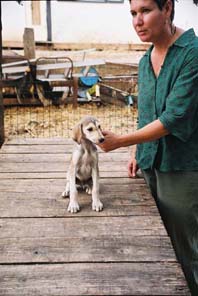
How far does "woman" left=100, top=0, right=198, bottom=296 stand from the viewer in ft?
4.78

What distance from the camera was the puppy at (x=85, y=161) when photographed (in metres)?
1.48

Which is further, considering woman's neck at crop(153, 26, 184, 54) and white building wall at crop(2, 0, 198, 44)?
white building wall at crop(2, 0, 198, 44)

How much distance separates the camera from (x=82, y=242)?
1.29 meters

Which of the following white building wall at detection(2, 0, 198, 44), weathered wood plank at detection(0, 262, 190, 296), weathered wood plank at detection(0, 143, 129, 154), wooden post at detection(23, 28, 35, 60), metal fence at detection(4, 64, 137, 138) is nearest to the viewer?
weathered wood plank at detection(0, 262, 190, 296)

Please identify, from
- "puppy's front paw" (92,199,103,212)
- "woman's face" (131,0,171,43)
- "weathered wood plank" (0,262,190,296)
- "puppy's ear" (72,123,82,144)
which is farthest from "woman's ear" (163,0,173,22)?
"weathered wood plank" (0,262,190,296)

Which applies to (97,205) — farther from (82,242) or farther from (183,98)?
(183,98)

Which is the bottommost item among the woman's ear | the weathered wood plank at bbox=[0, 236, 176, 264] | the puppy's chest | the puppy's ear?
the weathered wood plank at bbox=[0, 236, 176, 264]

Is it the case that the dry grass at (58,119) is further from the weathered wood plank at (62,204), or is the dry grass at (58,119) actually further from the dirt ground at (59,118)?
the weathered wood plank at (62,204)

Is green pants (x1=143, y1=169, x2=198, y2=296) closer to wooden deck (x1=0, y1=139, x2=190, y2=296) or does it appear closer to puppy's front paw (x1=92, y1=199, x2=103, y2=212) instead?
wooden deck (x1=0, y1=139, x2=190, y2=296)

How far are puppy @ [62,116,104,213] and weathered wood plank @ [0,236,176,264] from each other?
0.74 ft

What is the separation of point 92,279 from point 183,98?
0.78 metres

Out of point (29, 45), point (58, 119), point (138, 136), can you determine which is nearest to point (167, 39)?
point (138, 136)

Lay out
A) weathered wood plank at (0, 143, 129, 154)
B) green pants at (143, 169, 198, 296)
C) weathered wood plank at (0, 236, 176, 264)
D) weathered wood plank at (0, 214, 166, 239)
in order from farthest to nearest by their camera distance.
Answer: weathered wood plank at (0, 143, 129, 154) → green pants at (143, 169, 198, 296) → weathered wood plank at (0, 214, 166, 239) → weathered wood plank at (0, 236, 176, 264)

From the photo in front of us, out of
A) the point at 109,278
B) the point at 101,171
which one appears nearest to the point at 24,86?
the point at 101,171
